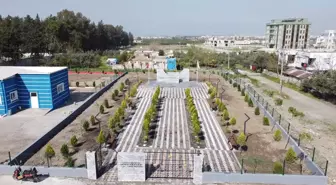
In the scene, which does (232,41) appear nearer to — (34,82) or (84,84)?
(84,84)

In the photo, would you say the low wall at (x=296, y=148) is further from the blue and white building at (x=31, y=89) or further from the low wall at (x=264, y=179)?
the blue and white building at (x=31, y=89)

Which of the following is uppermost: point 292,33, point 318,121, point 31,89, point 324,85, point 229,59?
point 292,33

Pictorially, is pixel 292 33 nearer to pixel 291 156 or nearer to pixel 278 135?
pixel 278 135

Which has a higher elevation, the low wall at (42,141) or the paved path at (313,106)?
the low wall at (42,141)

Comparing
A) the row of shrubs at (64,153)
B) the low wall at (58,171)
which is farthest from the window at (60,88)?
the low wall at (58,171)

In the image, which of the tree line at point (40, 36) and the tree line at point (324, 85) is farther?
the tree line at point (40, 36)

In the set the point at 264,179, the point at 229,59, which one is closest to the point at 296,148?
the point at 264,179

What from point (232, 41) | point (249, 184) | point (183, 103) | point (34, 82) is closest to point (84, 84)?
point (34, 82)

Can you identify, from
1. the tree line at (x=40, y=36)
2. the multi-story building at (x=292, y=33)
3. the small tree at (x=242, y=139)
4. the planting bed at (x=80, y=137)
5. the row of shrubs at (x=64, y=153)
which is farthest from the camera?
the multi-story building at (x=292, y=33)
